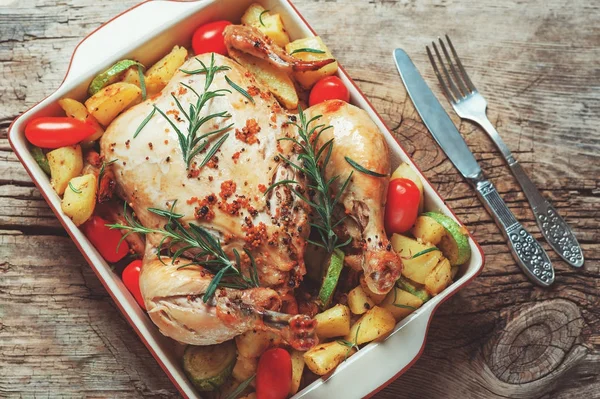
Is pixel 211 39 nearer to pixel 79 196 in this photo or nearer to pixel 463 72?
pixel 79 196

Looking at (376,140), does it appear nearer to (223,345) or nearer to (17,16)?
(223,345)

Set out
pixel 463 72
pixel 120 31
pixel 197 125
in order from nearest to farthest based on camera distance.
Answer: pixel 197 125 → pixel 120 31 → pixel 463 72

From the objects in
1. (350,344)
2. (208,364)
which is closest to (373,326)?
(350,344)

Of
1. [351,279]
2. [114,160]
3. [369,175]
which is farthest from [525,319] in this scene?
[114,160]

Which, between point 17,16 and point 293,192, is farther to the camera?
point 17,16

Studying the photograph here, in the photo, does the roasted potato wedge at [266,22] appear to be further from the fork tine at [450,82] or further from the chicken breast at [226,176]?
the fork tine at [450,82]

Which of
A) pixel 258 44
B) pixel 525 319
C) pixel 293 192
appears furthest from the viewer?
pixel 525 319
